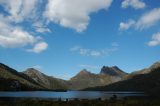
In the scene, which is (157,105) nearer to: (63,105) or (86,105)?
(86,105)

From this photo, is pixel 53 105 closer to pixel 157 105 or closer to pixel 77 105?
pixel 77 105

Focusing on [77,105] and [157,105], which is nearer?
[157,105]

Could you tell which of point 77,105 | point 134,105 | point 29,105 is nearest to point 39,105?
point 29,105

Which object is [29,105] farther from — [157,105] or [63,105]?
[157,105]

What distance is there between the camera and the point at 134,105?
65.2m

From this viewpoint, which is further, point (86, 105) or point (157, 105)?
point (86, 105)

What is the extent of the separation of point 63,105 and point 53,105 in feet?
6.90

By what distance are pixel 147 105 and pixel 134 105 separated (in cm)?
265

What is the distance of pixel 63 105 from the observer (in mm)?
64562

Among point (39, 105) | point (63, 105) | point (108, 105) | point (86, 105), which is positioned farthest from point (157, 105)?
point (39, 105)

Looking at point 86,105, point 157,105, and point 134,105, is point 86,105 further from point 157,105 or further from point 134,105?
point 157,105

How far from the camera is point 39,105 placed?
63594mm

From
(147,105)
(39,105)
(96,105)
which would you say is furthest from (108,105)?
(39,105)

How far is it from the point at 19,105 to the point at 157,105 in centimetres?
2654
